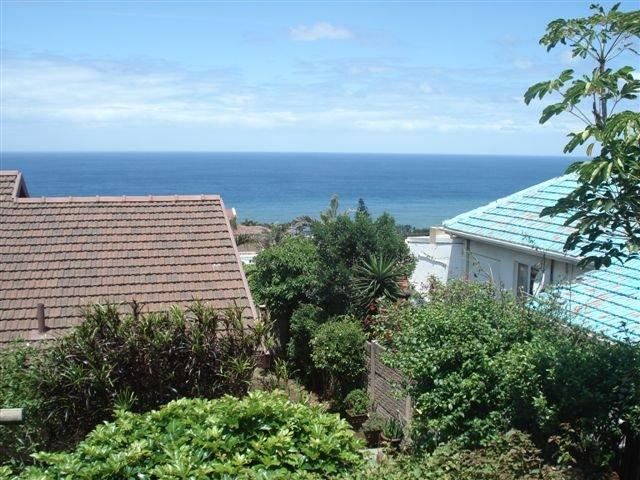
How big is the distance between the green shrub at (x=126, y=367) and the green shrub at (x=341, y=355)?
12.5ft

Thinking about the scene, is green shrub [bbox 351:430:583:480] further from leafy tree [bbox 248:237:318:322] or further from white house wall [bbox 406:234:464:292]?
white house wall [bbox 406:234:464:292]

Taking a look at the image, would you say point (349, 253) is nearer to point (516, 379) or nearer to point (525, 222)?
point (525, 222)

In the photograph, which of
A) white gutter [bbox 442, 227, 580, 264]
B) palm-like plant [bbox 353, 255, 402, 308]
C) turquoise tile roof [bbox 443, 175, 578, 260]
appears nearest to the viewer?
white gutter [bbox 442, 227, 580, 264]

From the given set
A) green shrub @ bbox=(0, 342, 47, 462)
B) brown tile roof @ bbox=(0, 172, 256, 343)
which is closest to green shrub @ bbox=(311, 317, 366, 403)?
brown tile roof @ bbox=(0, 172, 256, 343)

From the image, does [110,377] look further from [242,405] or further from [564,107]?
[564,107]

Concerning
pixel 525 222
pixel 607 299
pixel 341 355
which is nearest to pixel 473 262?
pixel 525 222

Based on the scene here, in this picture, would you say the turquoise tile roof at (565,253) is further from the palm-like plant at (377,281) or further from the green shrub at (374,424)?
the green shrub at (374,424)

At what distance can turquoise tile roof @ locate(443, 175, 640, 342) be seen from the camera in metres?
10.7

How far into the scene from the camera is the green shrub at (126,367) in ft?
30.4

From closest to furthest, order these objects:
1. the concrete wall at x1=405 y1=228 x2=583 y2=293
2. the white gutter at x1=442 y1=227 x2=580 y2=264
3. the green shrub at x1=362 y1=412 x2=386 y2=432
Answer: the green shrub at x1=362 y1=412 x2=386 y2=432, the white gutter at x1=442 y1=227 x2=580 y2=264, the concrete wall at x1=405 y1=228 x2=583 y2=293

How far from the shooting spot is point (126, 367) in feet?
32.6

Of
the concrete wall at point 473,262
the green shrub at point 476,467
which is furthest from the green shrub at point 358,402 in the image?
the green shrub at point 476,467

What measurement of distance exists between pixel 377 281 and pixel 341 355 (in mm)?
2168

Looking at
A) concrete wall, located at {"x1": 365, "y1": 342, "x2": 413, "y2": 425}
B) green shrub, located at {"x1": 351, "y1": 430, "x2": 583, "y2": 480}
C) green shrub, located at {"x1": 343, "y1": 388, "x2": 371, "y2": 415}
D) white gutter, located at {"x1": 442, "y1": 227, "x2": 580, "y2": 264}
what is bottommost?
Answer: green shrub, located at {"x1": 343, "y1": 388, "x2": 371, "y2": 415}
